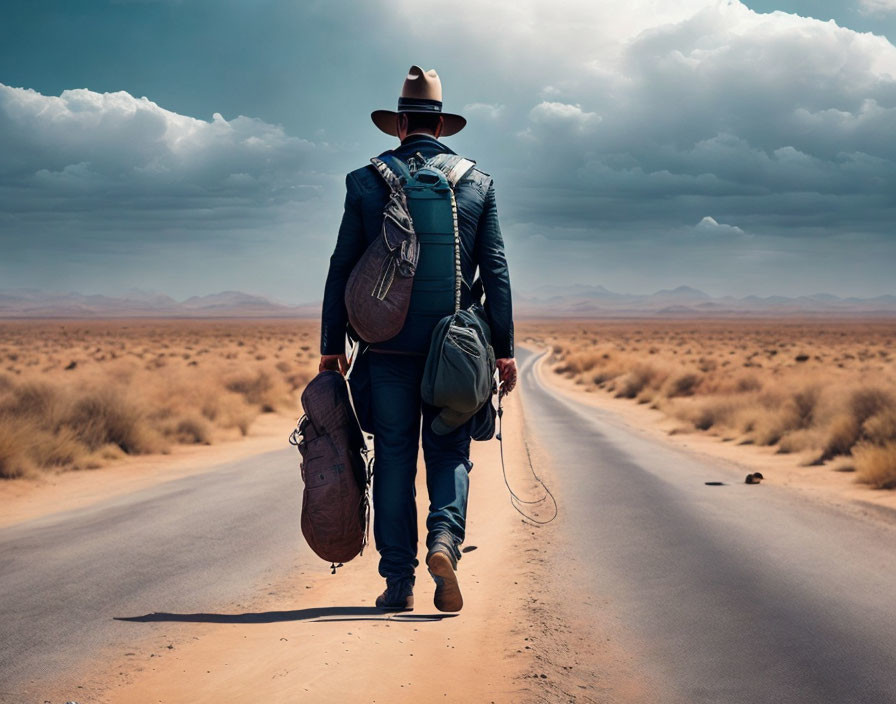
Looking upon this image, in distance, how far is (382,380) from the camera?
4512mm

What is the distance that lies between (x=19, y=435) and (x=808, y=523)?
30.7 ft

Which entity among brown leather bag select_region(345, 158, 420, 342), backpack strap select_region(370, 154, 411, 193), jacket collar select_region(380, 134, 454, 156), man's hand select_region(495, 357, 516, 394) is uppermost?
jacket collar select_region(380, 134, 454, 156)

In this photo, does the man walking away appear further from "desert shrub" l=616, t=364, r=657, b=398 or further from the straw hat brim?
"desert shrub" l=616, t=364, r=657, b=398

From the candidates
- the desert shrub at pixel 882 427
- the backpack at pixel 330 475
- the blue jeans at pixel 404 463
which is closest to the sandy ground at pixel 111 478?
the backpack at pixel 330 475

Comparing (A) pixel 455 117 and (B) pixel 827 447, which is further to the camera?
(B) pixel 827 447

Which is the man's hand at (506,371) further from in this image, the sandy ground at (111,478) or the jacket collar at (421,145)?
the sandy ground at (111,478)

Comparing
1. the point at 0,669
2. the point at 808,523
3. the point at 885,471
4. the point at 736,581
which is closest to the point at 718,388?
the point at 885,471

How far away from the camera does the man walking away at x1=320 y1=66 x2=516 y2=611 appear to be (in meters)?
4.47

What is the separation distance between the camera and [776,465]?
1473 centimetres

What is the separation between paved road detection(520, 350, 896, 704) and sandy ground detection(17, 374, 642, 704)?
0.32 meters

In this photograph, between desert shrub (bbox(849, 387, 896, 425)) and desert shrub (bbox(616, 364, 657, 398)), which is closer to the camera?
desert shrub (bbox(849, 387, 896, 425))

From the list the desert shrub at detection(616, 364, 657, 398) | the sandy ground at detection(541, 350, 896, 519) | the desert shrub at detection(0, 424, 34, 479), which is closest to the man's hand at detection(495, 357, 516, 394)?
the sandy ground at detection(541, 350, 896, 519)

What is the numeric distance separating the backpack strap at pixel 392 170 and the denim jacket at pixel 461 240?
0.07 meters

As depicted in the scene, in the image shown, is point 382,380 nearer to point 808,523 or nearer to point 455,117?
point 455,117
